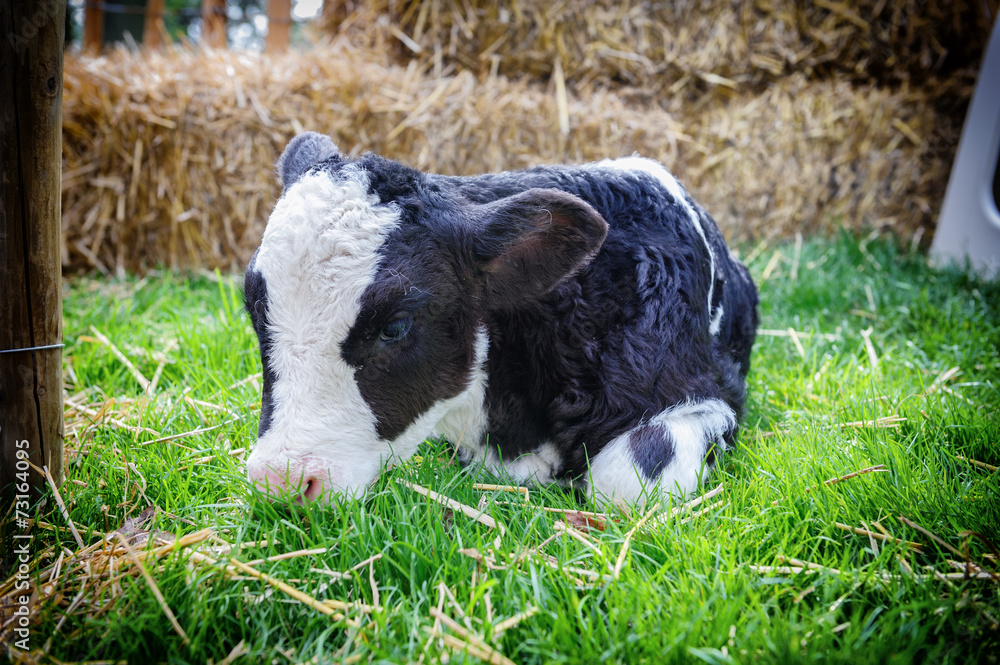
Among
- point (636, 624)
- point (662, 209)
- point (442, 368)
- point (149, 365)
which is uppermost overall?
point (662, 209)

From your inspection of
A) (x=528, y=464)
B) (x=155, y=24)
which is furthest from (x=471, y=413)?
(x=155, y=24)

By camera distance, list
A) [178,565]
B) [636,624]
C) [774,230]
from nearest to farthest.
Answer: [636,624] < [178,565] < [774,230]

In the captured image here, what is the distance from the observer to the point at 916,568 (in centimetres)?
196

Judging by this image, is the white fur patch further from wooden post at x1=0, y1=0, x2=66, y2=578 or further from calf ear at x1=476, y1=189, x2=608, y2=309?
wooden post at x1=0, y1=0, x2=66, y2=578

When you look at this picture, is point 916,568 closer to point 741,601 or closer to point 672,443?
point 741,601

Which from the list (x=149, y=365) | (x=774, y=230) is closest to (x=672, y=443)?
(x=149, y=365)

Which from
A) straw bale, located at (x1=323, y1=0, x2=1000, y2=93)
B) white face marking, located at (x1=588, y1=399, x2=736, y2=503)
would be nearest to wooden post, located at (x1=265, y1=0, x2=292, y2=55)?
straw bale, located at (x1=323, y1=0, x2=1000, y2=93)

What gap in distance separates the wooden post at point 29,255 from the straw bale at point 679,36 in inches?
186

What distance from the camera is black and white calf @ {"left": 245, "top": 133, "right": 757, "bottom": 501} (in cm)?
208

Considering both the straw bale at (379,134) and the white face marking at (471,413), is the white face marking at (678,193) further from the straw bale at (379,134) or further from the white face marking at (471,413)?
the straw bale at (379,134)

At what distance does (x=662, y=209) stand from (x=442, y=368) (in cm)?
123

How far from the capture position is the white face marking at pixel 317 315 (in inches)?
80.8

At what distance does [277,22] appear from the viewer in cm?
848

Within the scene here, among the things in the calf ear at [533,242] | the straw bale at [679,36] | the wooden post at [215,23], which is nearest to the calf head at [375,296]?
the calf ear at [533,242]
